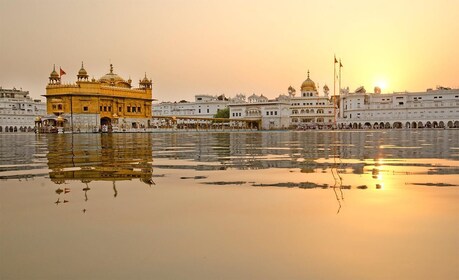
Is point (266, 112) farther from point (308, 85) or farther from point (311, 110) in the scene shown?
point (308, 85)

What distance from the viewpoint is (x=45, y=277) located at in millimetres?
2764

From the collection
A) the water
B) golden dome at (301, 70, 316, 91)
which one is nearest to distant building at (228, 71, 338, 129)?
golden dome at (301, 70, 316, 91)


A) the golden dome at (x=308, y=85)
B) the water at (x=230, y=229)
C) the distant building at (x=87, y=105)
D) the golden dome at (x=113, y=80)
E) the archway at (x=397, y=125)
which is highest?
the golden dome at (x=308, y=85)

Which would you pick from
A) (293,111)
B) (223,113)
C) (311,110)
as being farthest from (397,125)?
(223,113)

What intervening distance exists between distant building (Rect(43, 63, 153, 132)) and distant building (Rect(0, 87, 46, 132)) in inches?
1090

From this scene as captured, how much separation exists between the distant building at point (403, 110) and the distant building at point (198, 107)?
33916 millimetres

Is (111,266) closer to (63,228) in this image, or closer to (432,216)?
(63,228)

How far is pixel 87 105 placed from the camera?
217 ft

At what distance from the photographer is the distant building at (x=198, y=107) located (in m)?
125

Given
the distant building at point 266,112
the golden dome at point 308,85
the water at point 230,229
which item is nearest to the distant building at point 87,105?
the distant building at point 266,112

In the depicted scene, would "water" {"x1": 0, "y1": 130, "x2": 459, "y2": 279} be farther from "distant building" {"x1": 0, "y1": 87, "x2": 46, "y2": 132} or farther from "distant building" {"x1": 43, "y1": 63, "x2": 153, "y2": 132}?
"distant building" {"x1": 0, "y1": 87, "x2": 46, "y2": 132}

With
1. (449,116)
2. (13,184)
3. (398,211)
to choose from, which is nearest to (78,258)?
(398,211)

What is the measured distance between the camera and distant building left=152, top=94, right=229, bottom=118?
125 meters

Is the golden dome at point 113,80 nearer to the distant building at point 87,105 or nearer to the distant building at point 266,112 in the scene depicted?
the distant building at point 87,105
